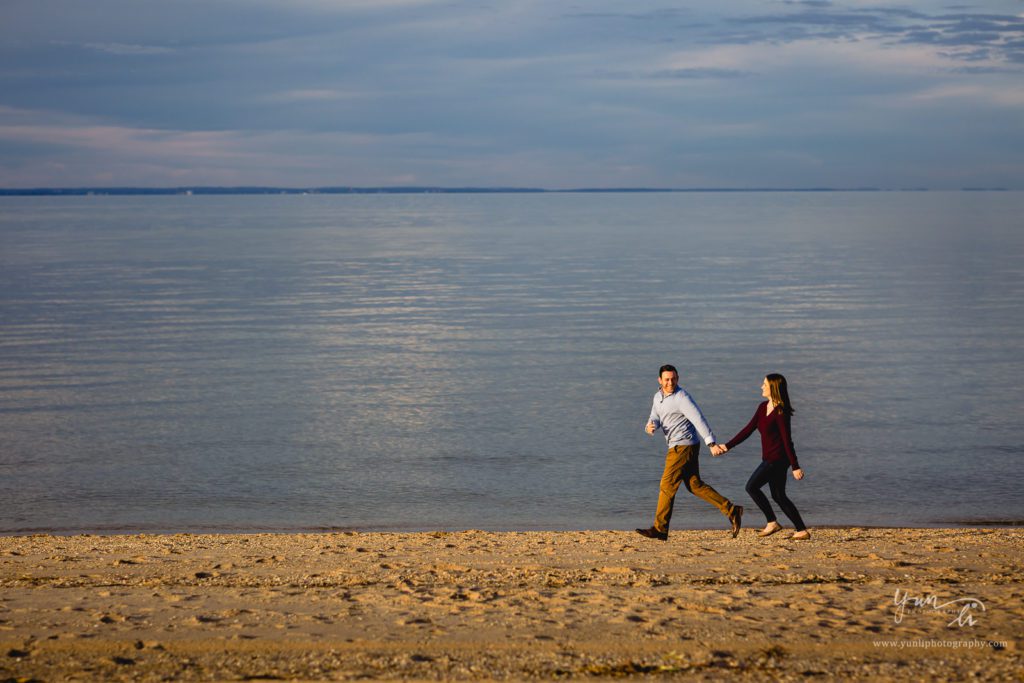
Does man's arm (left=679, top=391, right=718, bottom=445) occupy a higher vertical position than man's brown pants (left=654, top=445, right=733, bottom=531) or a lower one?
higher

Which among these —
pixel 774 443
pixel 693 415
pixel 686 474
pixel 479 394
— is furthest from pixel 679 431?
pixel 479 394

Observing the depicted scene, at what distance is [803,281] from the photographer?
48.4 metres

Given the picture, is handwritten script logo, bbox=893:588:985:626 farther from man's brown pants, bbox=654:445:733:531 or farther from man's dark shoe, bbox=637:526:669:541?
man's dark shoe, bbox=637:526:669:541

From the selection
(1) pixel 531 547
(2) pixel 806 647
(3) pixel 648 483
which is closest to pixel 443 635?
(2) pixel 806 647

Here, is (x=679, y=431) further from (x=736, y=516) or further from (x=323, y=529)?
(x=323, y=529)

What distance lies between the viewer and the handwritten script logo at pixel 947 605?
8531 millimetres

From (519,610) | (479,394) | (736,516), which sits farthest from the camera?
(479,394)

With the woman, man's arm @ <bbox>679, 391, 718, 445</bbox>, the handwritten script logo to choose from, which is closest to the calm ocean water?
the woman

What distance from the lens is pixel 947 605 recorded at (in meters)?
8.92

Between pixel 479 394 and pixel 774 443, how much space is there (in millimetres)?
12377

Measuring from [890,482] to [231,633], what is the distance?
37.6ft

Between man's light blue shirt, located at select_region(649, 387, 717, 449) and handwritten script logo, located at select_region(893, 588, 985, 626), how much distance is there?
2.64 m

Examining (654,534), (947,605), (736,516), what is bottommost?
(654,534)

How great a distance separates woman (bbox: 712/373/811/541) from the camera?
11.2 m
